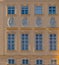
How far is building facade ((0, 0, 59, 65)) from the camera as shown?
1845 inches

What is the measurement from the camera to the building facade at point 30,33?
154 ft

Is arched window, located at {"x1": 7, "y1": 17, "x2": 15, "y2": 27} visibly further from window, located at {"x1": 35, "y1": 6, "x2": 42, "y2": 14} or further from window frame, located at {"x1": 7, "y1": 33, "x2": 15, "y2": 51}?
window, located at {"x1": 35, "y1": 6, "x2": 42, "y2": 14}

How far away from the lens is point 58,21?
46906 mm

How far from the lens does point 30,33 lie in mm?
46938

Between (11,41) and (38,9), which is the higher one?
(38,9)

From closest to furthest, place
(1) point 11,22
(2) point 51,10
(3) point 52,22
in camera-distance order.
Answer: (3) point 52,22
(1) point 11,22
(2) point 51,10

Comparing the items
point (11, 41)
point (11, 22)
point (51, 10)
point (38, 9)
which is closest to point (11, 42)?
point (11, 41)

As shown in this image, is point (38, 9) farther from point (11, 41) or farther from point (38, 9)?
point (11, 41)

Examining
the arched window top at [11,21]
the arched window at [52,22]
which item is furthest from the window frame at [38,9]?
the arched window top at [11,21]

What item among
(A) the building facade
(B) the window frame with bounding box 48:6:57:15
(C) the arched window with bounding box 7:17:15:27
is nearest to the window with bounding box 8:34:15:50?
(A) the building facade

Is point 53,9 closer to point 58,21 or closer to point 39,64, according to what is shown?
point 58,21

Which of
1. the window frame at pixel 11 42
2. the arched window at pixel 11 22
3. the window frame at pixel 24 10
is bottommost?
the window frame at pixel 11 42

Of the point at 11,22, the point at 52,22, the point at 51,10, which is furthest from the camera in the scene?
the point at 51,10

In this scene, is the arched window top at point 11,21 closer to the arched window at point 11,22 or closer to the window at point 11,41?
the arched window at point 11,22
